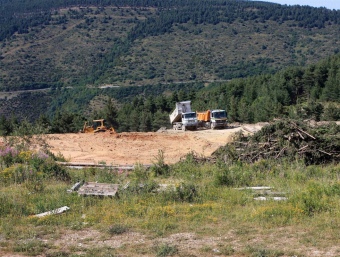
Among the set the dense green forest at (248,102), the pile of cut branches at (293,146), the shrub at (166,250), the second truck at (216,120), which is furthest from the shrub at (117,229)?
the dense green forest at (248,102)

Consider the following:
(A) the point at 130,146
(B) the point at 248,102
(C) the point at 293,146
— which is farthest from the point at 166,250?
(B) the point at 248,102

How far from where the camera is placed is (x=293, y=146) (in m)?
13.7

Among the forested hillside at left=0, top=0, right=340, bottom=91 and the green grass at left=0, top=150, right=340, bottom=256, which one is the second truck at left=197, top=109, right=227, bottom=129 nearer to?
the green grass at left=0, top=150, right=340, bottom=256

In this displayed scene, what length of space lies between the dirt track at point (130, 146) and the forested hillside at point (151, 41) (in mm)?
62900

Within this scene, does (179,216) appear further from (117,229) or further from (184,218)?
(117,229)

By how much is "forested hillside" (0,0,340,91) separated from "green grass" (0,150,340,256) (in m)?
76.7

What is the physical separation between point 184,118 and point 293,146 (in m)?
17.8

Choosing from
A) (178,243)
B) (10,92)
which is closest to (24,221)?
(178,243)

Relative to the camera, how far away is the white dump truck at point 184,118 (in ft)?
103

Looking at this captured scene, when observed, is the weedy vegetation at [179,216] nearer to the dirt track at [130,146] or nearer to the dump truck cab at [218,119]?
the dirt track at [130,146]

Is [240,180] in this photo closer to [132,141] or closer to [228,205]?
[228,205]

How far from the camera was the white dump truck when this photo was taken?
103 ft

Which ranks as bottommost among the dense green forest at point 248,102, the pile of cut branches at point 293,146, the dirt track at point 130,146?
the dense green forest at point 248,102

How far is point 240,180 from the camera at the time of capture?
11266 millimetres
